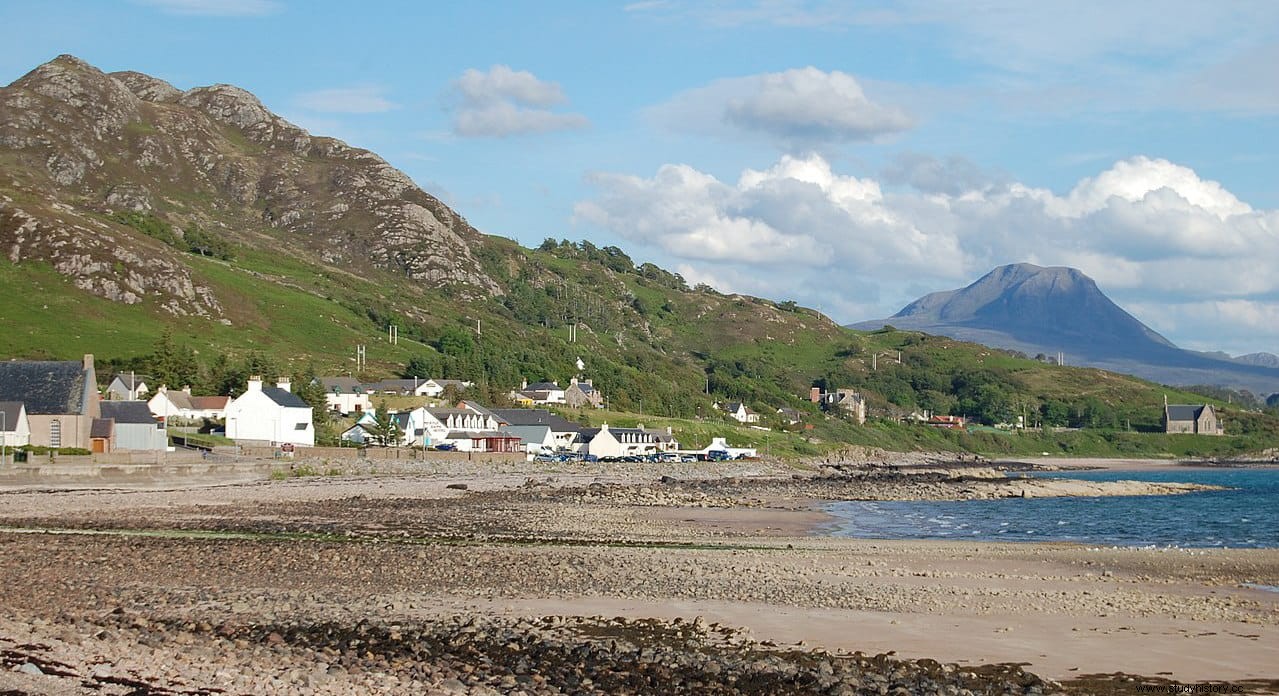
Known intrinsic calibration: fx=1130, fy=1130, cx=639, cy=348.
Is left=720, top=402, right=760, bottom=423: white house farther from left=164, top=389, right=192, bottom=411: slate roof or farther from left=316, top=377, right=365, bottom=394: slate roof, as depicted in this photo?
left=164, top=389, right=192, bottom=411: slate roof

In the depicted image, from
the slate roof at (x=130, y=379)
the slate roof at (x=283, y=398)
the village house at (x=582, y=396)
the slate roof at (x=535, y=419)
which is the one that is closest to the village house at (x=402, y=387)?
the slate roof at (x=535, y=419)

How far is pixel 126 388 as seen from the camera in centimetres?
9569

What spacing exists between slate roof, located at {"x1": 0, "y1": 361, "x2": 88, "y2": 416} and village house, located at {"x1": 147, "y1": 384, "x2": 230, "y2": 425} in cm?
2194

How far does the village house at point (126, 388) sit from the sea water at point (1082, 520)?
61309 millimetres

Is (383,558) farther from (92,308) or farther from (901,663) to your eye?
(92,308)

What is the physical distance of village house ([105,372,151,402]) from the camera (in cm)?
9156

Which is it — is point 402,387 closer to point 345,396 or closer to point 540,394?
point 345,396

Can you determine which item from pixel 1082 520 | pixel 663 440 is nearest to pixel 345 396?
pixel 663 440

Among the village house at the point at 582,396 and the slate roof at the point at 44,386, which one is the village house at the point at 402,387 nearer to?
the village house at the point at 582,396

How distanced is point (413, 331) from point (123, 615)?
163691mm

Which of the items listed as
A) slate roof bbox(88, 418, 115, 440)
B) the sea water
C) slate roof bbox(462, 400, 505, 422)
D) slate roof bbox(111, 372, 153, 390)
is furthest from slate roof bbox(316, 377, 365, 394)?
the sea water

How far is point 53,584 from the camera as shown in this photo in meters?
21.1

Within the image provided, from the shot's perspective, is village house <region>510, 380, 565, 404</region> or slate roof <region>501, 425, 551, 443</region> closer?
slate roof <region>501, 425, 551, 443</region>

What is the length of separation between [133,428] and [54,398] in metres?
5.52
